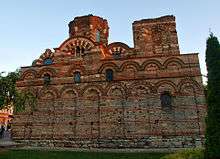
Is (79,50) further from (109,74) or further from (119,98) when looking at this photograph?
(119,98)

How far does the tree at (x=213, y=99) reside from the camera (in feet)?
37.8

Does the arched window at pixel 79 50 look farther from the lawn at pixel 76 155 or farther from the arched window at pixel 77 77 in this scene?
the lawn at pixel 76 155

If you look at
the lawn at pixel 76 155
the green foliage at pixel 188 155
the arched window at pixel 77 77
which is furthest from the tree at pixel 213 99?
the arched window at pixel 77 77

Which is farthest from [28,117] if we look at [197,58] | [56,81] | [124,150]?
[197,58]

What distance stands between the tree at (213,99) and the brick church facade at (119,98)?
7.91m

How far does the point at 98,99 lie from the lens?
71.0 ft

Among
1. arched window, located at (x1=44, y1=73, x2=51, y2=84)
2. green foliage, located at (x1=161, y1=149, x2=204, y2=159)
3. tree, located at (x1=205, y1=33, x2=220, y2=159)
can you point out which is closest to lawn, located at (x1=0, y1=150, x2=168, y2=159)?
green foliage, located at (x1=161, y1=149, x2=204, y2=159)

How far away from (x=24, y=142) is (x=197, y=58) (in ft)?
49.4

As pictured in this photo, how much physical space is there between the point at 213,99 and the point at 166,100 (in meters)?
8.71

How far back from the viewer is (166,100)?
68.3 ft

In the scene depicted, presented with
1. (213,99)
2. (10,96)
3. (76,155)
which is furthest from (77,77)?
(213,99)

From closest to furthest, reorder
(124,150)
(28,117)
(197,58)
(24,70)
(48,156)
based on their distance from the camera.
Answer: (48,156)
(124,150)
(197,58)
(28,117)
(24,70)

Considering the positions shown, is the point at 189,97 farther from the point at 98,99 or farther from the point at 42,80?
the point at 42,80

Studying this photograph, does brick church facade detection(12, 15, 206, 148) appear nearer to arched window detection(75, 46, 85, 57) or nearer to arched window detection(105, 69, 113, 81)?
arched window detection(105, 69, 113, 81)
